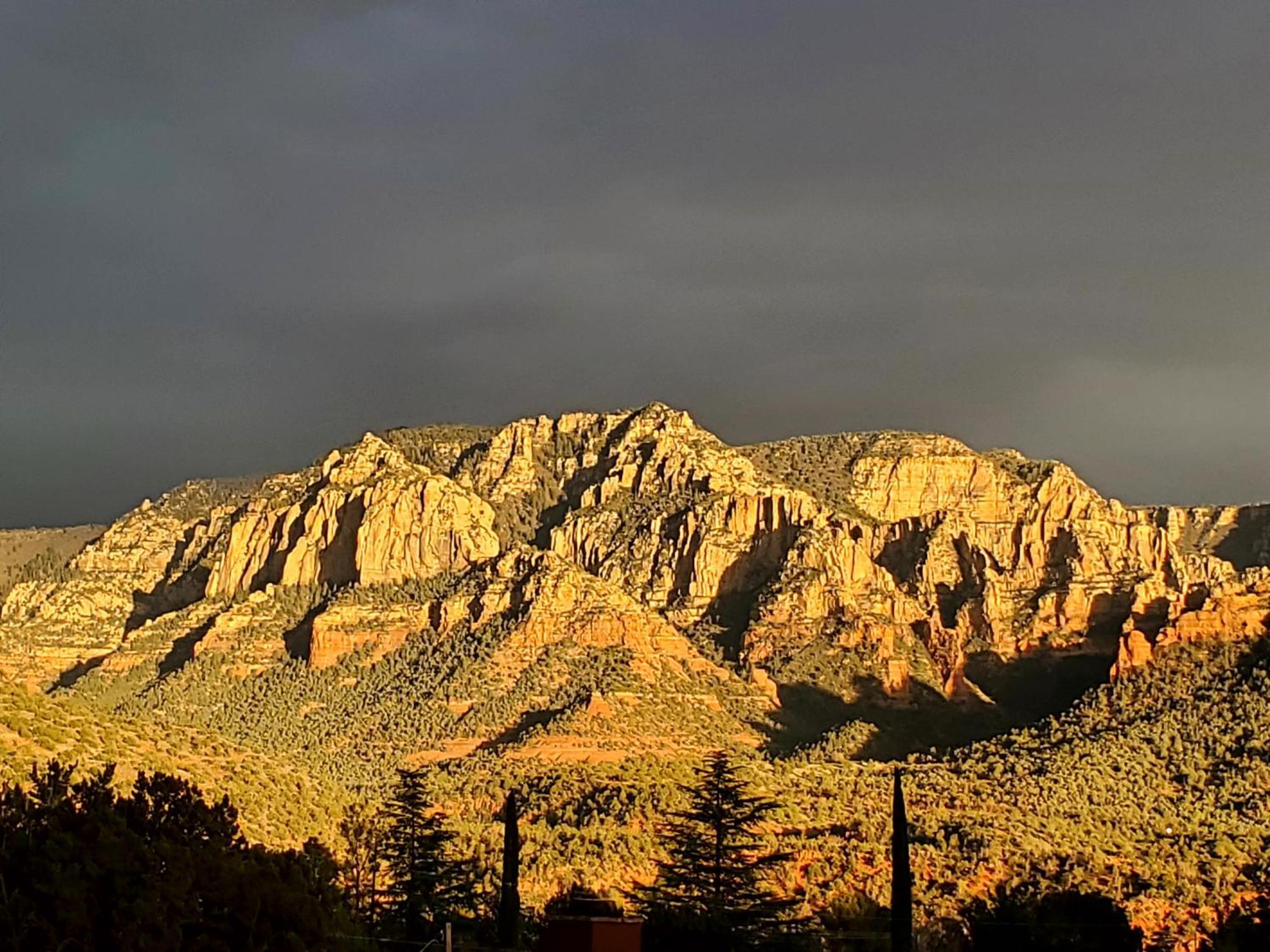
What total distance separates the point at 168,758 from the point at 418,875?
939 inches

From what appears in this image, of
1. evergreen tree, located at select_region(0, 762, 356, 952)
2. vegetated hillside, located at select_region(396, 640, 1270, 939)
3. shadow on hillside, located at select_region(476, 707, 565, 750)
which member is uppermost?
shadow on hillside, located at select_region(476, 707, 565, 750)

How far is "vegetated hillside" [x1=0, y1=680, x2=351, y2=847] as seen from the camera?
85250 millimetres

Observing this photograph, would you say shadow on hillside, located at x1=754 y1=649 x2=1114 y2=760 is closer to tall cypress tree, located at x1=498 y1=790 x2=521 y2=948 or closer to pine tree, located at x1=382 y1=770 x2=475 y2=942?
pine tree, located at x1=382 y1=770 x2=475 y2=942

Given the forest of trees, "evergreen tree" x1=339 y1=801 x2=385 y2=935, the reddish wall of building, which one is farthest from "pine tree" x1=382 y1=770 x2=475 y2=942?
the reddish wall of building

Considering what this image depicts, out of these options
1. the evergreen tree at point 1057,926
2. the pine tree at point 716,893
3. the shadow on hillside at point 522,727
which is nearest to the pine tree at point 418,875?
the pine tree at point 716,893

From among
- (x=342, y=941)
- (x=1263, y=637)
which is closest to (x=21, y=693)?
(x=342, y=941)

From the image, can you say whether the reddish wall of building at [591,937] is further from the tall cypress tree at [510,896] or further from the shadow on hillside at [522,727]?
the shadow on hillside at [522,727]

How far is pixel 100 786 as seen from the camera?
5322cm

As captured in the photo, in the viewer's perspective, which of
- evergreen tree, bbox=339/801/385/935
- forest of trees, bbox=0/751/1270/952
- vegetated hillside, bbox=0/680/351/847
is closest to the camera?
forest of trees, bbox=0/751/1270/952

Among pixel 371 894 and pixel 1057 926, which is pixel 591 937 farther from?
pixel 1057 926

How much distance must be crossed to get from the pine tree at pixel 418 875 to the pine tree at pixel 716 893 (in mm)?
7912

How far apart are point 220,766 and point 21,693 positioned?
35.5 feet

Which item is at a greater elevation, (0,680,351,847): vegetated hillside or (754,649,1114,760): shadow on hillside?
(754,649,1114,760): shadow on hillside

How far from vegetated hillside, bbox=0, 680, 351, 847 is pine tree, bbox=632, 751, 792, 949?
17.4 m
